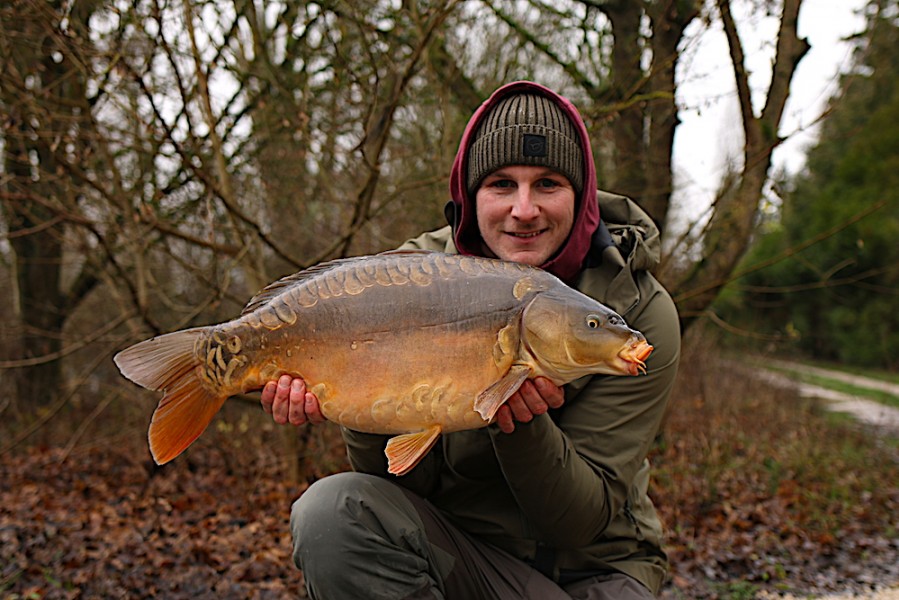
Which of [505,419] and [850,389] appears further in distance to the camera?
[850,389]

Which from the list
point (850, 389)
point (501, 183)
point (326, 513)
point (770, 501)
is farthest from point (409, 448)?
point (850, 389)

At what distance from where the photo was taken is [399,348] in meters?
1.59

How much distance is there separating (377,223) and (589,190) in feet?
11.4

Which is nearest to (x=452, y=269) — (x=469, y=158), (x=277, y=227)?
(x=469, y=158)

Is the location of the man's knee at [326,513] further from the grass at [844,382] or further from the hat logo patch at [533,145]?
the grass at [844,382]

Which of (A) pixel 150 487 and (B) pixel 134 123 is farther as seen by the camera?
(A) pixel 150 487

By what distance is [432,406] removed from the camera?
157 centimetres

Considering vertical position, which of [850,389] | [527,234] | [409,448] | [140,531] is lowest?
[850,389]

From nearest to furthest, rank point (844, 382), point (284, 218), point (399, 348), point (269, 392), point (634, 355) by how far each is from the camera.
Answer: point (634, 355) < point (399, 348) < point (269, 392) < point (284, 218) < point (844, 382)

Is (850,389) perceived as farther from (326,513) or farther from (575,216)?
(326,513)

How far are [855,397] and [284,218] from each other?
779 centimetres

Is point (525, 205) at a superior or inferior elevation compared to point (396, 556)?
superior

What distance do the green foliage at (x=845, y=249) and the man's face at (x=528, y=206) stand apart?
11462mm

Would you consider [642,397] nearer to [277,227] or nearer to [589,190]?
[589,190]
